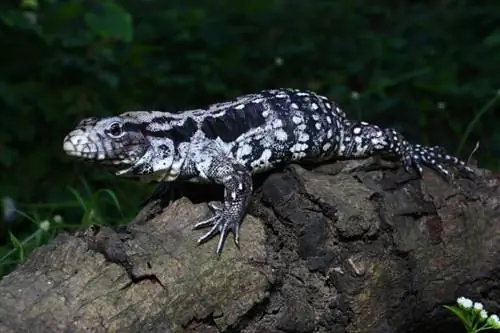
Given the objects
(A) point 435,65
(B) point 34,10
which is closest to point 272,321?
(B) point 34,10

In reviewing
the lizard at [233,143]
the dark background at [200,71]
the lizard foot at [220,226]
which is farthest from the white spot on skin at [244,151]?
the dark background at [200,71]

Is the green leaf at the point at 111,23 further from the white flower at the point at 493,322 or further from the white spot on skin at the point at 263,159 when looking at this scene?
the white flower at the point at 493,322

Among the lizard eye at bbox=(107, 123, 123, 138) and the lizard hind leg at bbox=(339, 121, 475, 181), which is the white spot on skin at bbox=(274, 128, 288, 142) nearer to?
the lizard hind leg at bbox=(339, 121, 475, 181)

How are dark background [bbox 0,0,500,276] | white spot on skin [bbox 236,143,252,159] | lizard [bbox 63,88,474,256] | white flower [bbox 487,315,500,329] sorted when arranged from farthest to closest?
dark background [bbox 0,0,500,276]
white spot on skin [bbox 236,143,252,159]
lizard [bbox 63,88,474,256]
white flower [bbox 487,315,500,329]

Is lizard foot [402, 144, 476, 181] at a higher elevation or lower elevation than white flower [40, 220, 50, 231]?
higher

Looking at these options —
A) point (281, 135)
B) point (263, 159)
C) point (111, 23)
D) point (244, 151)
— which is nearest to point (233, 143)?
point (244, 151)

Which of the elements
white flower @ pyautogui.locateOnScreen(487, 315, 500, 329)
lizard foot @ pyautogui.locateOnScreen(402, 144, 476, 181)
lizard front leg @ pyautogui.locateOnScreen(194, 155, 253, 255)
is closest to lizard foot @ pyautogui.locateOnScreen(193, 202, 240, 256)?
lizard front leg @ pyautogui.locateOnScreen(194, 155, 253, 255)

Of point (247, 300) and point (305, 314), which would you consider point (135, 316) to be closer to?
point (247, 300)
